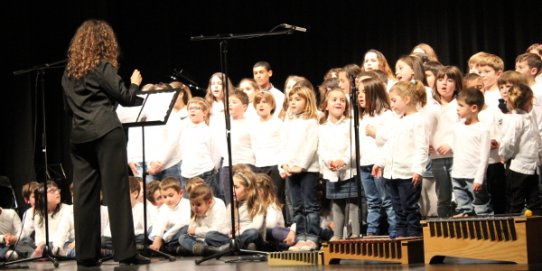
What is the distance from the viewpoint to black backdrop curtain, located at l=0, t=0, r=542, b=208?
927 centimetres

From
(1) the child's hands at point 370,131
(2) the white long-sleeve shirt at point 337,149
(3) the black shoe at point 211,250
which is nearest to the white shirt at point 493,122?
(1) the child's hands at point 370,131

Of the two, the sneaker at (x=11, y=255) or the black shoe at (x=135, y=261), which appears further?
the sneaker at (x=11, y=255)

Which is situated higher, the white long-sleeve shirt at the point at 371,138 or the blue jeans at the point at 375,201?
the white long-sleeve shirt at the point at 371,138

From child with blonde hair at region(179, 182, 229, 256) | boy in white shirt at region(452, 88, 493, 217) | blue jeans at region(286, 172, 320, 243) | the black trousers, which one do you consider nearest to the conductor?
the black trousers

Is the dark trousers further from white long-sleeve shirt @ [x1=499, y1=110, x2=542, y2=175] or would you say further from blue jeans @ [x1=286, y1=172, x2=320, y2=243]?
blue jeans @ [x1=286, y1=172, x2=320, y2=243]

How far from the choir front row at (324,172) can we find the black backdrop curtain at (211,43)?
7.91ft

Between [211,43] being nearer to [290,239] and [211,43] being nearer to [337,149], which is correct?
[337,149]

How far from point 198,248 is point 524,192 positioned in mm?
2764

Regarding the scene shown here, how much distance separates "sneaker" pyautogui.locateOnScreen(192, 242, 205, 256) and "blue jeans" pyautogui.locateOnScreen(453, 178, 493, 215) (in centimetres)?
219

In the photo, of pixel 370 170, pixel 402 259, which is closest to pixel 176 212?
pixel 370 170

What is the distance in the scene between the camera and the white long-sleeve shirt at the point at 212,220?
7.20 m

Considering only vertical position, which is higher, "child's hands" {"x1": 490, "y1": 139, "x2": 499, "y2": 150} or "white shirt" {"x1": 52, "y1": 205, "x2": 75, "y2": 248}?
"child's hands" {"x1": 490, "y1": 139, "x2": 499, "y2": 150}

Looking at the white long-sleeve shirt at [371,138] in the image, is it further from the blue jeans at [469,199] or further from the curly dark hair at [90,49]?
the curly dark hair at [90,49]

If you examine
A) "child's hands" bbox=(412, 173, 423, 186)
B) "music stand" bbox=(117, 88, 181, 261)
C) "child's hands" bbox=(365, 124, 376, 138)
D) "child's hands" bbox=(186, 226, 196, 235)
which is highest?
"music stand" bbox=(117, 88, 181, 261)
